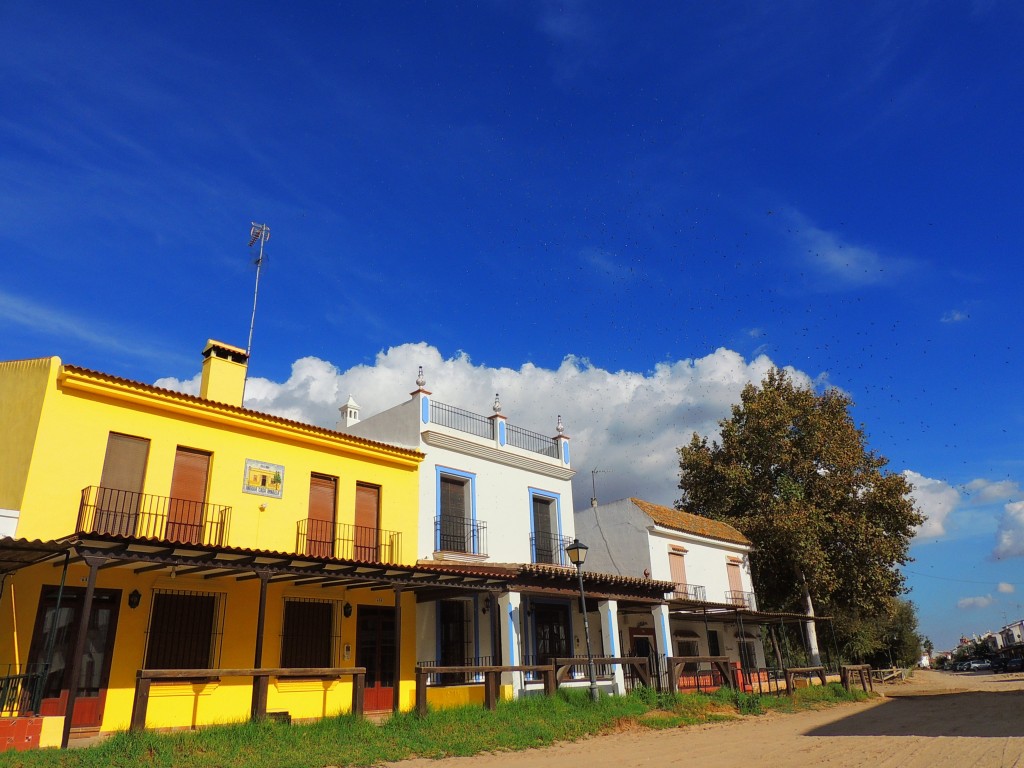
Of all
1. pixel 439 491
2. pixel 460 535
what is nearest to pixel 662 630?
pixel 460 535

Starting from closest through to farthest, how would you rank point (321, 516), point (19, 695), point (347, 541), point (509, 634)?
point (19, 695), point (321, 516), point (347, 541), point (509, 634)

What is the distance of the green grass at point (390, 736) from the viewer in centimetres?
933

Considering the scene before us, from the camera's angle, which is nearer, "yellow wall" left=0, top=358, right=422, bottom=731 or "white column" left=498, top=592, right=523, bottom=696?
"yellow wall" left=0, top=358, right=422, bottom=731

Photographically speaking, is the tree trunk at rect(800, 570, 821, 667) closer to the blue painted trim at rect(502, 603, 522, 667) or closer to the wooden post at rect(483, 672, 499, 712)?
the blue painted trim at rect(502, 603, 522, 667)

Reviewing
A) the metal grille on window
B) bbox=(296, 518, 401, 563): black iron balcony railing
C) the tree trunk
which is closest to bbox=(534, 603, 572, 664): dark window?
bbox=(296, 518, 401, 563): black iron balcony railing

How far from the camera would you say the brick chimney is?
16.1m

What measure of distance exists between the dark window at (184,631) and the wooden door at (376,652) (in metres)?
3.23

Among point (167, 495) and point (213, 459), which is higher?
point (213, 459)

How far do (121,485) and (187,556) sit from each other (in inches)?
89.4

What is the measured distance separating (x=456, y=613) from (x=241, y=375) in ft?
25.1

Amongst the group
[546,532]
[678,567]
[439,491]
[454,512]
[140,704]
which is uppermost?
[439,491]

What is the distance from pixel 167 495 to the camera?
44.4 feet

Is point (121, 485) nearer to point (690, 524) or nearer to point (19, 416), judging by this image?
point (19, 416)

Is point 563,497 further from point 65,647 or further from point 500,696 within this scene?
point 65,647
